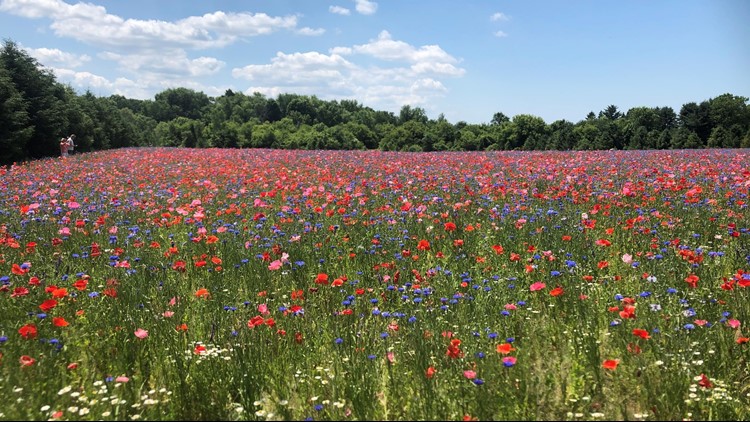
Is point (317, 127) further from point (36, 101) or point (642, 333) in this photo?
point (642, 333)

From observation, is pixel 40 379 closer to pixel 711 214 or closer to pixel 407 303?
pixel 407 303

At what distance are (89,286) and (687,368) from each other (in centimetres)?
464

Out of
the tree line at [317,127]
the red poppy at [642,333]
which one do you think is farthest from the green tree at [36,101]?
the red poppy at [642,333]

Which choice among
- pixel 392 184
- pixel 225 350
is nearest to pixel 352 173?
pixel 392 184

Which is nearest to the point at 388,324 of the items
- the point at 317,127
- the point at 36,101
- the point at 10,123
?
the point at 10,123

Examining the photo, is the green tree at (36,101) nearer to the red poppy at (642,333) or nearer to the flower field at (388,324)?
the flower field at (388,324)

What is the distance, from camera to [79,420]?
259 centimetres

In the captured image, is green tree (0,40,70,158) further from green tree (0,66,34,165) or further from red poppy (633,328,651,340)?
red poppy (633,328,651,340)

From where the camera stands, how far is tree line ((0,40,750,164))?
84.7 feet

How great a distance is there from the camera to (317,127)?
78750 millimetres

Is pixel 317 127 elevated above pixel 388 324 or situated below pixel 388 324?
above

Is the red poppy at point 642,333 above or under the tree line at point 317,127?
under

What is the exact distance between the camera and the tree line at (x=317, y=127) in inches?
1016

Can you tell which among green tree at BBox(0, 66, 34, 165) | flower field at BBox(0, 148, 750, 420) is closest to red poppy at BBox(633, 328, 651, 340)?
flower field at BBox(0, 148, 750, 420)
